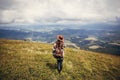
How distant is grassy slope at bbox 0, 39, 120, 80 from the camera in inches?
731

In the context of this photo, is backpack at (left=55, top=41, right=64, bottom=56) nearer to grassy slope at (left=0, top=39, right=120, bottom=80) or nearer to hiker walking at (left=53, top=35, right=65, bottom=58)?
hiker walking at (left=53, top=35, right=65, bottom=58)

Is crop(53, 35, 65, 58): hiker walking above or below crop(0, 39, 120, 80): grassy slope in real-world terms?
above

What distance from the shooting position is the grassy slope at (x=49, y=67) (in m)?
18.6

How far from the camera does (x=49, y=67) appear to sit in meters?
20.4

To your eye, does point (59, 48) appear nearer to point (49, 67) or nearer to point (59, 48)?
point (59, 48)

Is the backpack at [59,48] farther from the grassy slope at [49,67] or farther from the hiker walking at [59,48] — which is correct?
the grassy slope at [49,67]

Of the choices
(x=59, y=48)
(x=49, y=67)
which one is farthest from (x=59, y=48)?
(x=49, y=67)

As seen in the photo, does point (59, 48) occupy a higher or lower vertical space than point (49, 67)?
higher

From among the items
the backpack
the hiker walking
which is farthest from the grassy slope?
the backpack

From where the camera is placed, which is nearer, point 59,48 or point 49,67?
point 59,48

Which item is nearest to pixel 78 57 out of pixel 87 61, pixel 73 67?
pixel 87 61

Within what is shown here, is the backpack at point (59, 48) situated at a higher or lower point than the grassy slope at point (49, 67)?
higher

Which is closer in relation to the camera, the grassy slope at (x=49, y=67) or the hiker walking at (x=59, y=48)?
the hiker walking at (x=59, y=48)

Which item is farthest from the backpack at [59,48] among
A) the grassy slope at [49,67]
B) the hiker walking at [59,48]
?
the grassy slope at [49,67]
